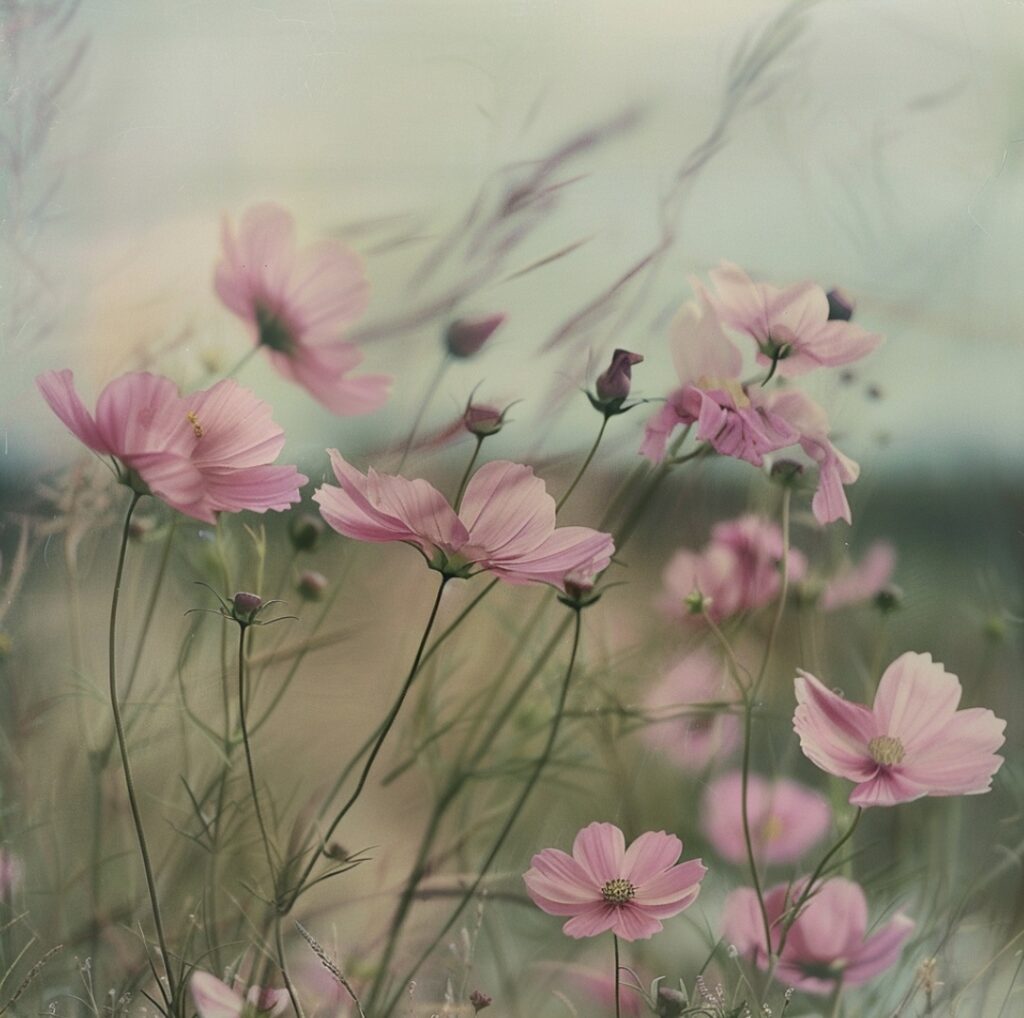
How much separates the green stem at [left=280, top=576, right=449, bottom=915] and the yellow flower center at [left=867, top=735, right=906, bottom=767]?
0.28 metres

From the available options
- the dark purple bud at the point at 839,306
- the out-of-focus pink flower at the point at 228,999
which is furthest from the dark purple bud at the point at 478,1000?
the dark purple bud at the point at 839,306

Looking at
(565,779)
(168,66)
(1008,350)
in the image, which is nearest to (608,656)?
(565,779)

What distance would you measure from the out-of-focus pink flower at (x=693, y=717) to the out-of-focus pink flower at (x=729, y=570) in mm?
33

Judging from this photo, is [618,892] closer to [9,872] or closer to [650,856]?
[650,856]

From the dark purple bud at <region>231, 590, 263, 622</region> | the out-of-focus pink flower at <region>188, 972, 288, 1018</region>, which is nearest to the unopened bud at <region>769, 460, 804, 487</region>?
the dark purple bud at <region>231, 590, 263, 622</region>

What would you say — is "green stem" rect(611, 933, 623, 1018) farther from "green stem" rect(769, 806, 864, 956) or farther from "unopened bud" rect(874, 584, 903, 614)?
"unopened bud" rect(874, 584, 903, 614)

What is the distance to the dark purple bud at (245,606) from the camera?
2.07ft

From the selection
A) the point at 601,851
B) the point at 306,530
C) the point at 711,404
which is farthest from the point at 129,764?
the point at 711,404

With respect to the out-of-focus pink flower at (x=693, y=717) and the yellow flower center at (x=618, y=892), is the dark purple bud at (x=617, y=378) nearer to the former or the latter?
the out-of-focus pink flower at (x=693, y=717)

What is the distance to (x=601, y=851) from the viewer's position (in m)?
0.65

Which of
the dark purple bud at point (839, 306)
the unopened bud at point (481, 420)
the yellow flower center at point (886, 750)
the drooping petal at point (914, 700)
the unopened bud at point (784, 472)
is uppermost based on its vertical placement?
the dark purple bud at point (839, 306)

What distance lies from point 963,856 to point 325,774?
1.30 ft

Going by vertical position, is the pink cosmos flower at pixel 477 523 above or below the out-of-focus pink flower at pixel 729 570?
above

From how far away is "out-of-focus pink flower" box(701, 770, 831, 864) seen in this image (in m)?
0.66
